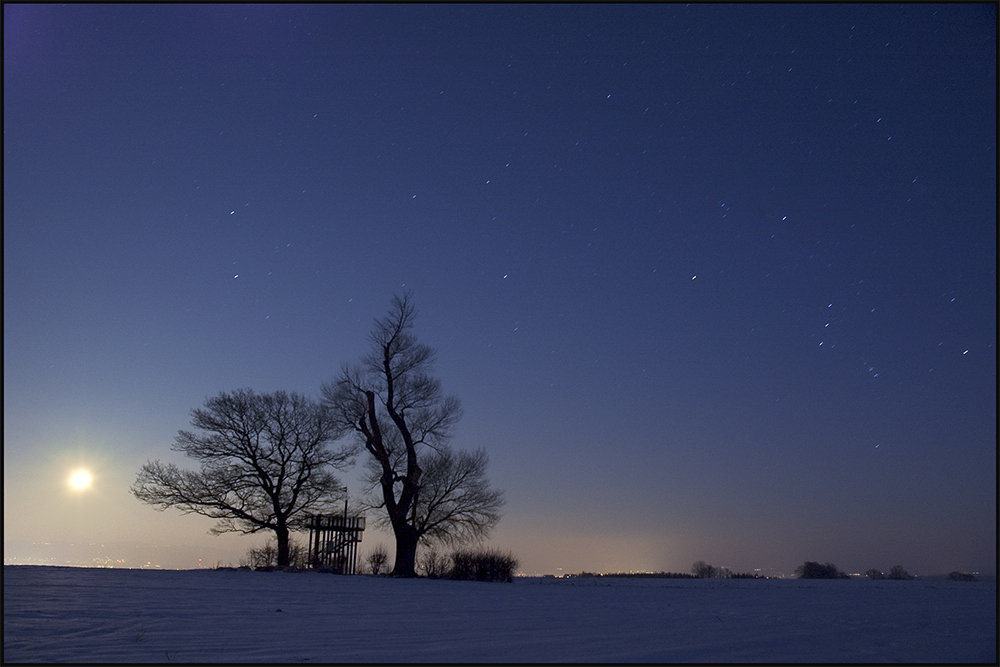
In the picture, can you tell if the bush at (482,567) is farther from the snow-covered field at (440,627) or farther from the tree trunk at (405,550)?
the snow-covered field at (440,627)

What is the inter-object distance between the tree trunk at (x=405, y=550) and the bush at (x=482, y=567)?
2165mm

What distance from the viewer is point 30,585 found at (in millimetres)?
9672

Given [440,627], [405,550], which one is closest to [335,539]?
[405,550]

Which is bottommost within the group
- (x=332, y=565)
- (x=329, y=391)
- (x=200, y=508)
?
(x=332, y=565)

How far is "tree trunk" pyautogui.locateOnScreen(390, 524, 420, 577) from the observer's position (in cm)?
2150

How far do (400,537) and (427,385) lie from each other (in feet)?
17.4

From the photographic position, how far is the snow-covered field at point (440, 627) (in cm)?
569

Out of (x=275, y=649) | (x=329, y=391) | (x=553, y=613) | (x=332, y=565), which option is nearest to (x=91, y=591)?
(x=275, y=649)

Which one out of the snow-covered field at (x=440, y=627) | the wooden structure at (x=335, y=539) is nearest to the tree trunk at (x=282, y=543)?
the wooden structure at (x=335, y=539)

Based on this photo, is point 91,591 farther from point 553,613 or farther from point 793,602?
point 793,602

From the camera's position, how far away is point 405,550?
868 inches

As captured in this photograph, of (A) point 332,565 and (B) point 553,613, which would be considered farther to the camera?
(A) point 332,565

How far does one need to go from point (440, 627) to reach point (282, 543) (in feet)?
63.6

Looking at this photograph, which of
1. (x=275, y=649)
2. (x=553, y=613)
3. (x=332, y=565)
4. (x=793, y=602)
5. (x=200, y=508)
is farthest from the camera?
(x=200, y=508)
